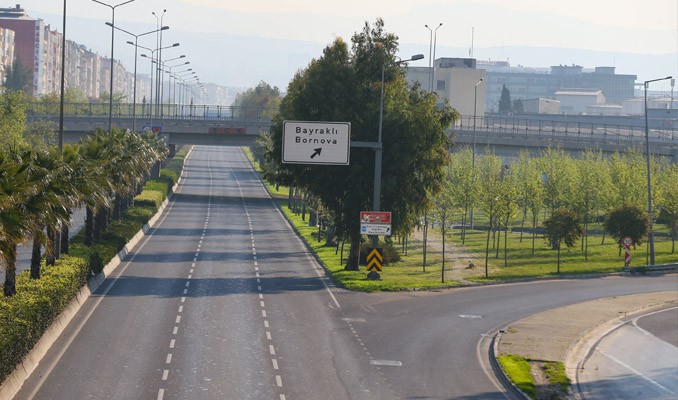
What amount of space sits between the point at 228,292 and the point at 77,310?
963 cm

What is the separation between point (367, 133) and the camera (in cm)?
6412

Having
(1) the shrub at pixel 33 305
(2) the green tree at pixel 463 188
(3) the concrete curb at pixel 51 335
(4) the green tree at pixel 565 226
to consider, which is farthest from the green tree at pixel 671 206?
(1) the shrub at pixel 33 305

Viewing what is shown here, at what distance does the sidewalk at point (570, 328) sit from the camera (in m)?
41.6

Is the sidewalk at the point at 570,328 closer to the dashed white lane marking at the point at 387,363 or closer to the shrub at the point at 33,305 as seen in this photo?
the dashed white lane marking at the point at 387,363

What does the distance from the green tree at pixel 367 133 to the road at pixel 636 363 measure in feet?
50.0

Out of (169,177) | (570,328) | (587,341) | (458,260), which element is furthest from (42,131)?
(587,341)

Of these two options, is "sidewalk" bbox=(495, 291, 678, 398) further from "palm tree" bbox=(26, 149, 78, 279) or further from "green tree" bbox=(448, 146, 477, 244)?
"green tree" bbox=(448, 146, 477, 244)

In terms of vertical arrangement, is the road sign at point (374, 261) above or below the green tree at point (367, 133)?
below

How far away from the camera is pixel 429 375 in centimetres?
3581

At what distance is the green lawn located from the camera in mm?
60906

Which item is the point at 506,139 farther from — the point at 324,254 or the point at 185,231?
the point at 324,254

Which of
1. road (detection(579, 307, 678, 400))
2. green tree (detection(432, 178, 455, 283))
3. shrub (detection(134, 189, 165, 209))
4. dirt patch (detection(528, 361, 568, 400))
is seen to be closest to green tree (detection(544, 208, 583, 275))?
green tree (detection(432, 178, 455, 283))

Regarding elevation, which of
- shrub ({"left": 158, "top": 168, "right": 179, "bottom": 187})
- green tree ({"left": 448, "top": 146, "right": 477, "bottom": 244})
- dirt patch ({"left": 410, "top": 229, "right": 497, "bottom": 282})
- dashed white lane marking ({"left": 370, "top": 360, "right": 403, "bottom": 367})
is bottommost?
dashed white lane marking ({"left": 370, "top": 360, "right": 403, "bottom": 367})

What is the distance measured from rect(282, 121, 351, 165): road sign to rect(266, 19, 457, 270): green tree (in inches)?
110
